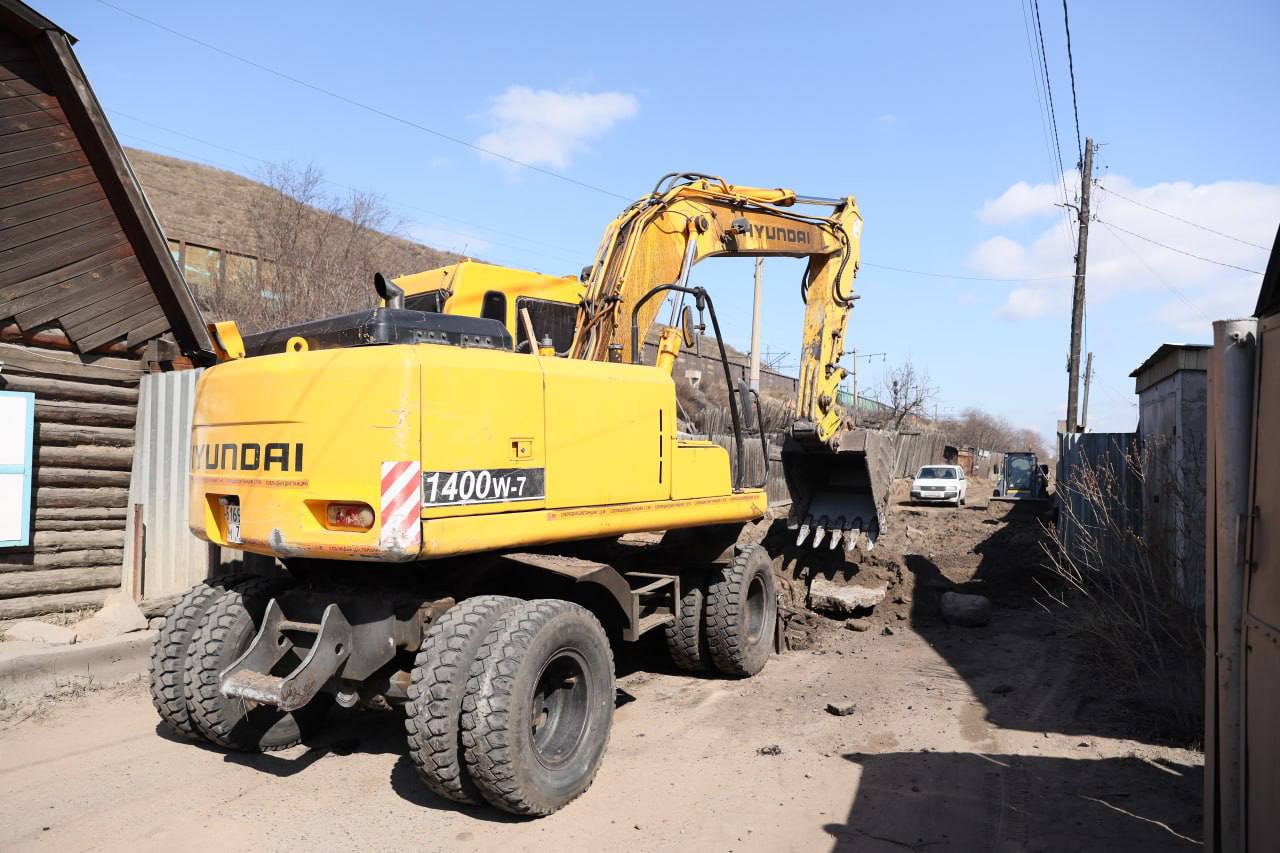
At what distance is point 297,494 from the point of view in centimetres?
474

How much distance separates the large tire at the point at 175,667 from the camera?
5434 mm

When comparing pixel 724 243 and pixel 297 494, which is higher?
pixel 724 243

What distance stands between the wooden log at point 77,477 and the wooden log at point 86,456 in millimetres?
42

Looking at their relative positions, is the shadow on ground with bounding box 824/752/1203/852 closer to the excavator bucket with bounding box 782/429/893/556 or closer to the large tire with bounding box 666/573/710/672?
the large tire with bounding box 666/573/710/672

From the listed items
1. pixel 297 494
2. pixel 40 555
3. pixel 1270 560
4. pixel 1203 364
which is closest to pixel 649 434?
pixel 297 494

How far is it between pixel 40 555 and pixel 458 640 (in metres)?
5.55

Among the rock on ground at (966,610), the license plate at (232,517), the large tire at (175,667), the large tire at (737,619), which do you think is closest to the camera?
the license plate at (232,517)

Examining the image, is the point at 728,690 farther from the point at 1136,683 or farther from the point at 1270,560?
the point at 1270,560

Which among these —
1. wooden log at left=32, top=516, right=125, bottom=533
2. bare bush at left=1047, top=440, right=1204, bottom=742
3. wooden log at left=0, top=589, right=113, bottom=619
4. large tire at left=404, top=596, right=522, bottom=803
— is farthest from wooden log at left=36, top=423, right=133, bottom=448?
bare bush at left=1047, top=440, right=1204, bottom=742

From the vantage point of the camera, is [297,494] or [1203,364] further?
[1203,364]

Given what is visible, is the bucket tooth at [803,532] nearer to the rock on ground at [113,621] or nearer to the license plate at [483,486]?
the license plate at [483,486]

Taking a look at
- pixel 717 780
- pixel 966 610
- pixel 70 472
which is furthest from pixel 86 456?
pixel 966 610

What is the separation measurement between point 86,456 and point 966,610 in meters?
8.97

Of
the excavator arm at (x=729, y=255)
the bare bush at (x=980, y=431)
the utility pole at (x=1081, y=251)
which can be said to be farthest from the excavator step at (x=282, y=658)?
the bare bush at (x=980, y=431)
